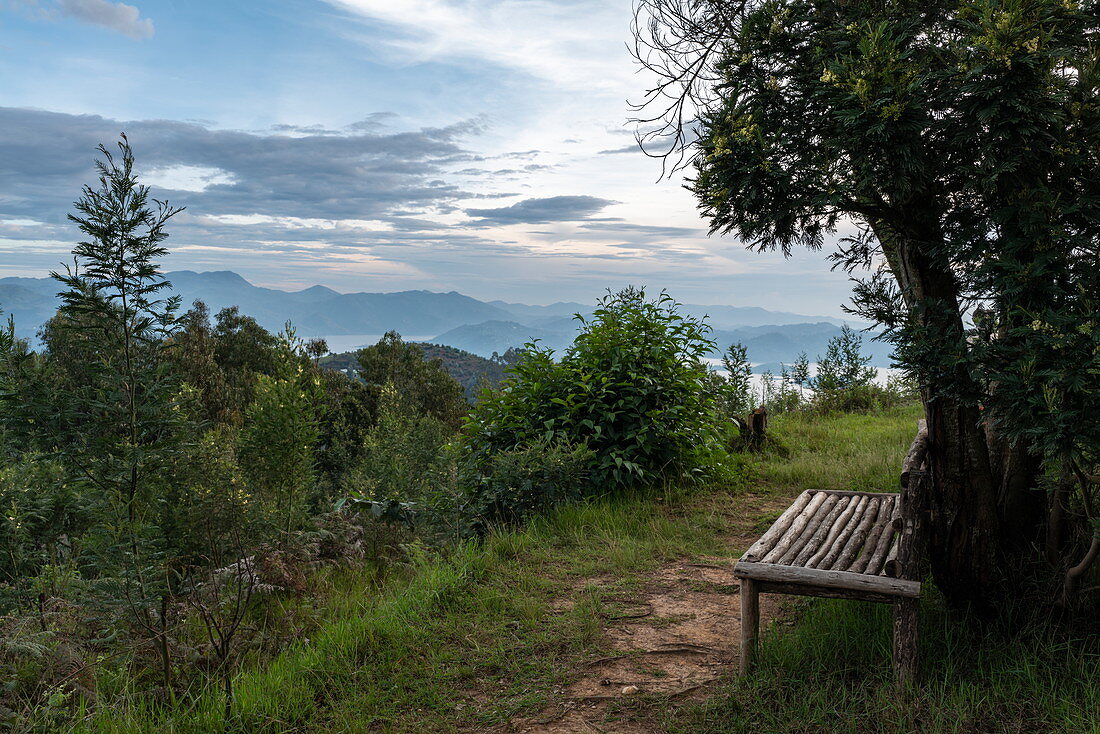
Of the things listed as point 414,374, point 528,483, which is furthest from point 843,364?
point 414,374

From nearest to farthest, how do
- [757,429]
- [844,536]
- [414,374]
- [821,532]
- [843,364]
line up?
Result: 1. [844,536]
2. [821,532]
3. [757,429]
4. [843,364]
5. [414,374]

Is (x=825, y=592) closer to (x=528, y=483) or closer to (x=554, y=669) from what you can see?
(x=554, y=669)

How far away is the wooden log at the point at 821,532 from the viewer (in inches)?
143

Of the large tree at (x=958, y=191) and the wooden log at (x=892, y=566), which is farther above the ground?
the large tree at (x=958, y=191)

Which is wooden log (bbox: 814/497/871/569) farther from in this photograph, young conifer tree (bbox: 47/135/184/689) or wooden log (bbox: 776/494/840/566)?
young conifer tree (bbox: 47/135/184/689)

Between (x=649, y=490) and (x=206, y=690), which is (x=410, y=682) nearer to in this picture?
(x=206, y=690)

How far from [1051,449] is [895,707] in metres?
1.37

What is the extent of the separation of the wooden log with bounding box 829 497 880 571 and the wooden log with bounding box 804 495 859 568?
0.08 m

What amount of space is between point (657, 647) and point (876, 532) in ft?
4.90

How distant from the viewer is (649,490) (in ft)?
22.4

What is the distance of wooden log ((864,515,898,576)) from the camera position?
11.2 feet

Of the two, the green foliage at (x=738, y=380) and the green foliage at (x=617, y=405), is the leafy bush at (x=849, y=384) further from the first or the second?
the green foliage at (x=617, y=405)

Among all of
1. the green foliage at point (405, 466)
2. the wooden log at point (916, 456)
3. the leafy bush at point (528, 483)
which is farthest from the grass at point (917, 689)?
the green foliage at point (405, 466)

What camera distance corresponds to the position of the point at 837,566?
3.46 m
